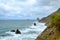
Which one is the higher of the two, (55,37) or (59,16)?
(59,16)

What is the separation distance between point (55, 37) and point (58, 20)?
2815 millimetres

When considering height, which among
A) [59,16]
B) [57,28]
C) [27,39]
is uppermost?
[59,16]

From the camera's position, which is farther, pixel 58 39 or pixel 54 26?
pixel 54 26

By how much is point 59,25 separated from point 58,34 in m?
1.82

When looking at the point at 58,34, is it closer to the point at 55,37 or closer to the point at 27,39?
the point at 55,37

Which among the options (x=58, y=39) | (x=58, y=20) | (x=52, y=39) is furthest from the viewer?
(x=58, y=20)

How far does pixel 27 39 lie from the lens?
1641 inches

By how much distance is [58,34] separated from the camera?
23484 millimetres

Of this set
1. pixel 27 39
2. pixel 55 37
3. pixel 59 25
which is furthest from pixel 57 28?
pixel 27 39

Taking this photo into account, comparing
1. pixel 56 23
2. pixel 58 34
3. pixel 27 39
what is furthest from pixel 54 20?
pixel 27 39

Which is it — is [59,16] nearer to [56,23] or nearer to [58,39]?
[56,23]

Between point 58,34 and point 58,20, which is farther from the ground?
point 58,20

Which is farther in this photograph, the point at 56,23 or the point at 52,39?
the point at 56,23

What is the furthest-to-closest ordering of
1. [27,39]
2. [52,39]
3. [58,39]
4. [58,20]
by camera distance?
[27,39] < [58,20] < [52,39] < [58,39]
